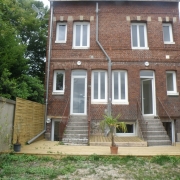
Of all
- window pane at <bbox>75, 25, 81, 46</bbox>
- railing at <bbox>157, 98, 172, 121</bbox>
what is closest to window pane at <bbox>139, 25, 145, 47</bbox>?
railing at <bbox>157, 98, 172, 121</bbox>

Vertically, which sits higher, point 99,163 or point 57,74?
point 57,74

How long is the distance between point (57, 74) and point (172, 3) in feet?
27.0

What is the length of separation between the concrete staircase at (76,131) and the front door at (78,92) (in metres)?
0.64

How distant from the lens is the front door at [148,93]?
36.2 feet

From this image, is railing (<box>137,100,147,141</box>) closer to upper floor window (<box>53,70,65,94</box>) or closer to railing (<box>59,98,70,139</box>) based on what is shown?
railing (<box>59,98,70,139</box>)

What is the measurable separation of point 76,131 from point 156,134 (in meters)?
3.72

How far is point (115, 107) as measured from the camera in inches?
423

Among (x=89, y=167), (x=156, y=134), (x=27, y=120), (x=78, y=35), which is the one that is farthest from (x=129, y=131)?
(x=78, y=35)

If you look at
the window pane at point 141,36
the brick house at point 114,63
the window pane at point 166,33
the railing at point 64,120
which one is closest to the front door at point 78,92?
the brick house at point 114,63

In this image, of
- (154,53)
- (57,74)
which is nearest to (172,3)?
(154,53)

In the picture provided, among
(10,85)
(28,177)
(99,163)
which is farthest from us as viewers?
(10,85)

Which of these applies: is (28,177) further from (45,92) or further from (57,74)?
(57,74)

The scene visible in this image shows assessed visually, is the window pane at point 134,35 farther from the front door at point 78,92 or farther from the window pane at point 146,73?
the front door at point 78,92

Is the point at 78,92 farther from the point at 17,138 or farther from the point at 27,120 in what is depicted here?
the point at 17,138
